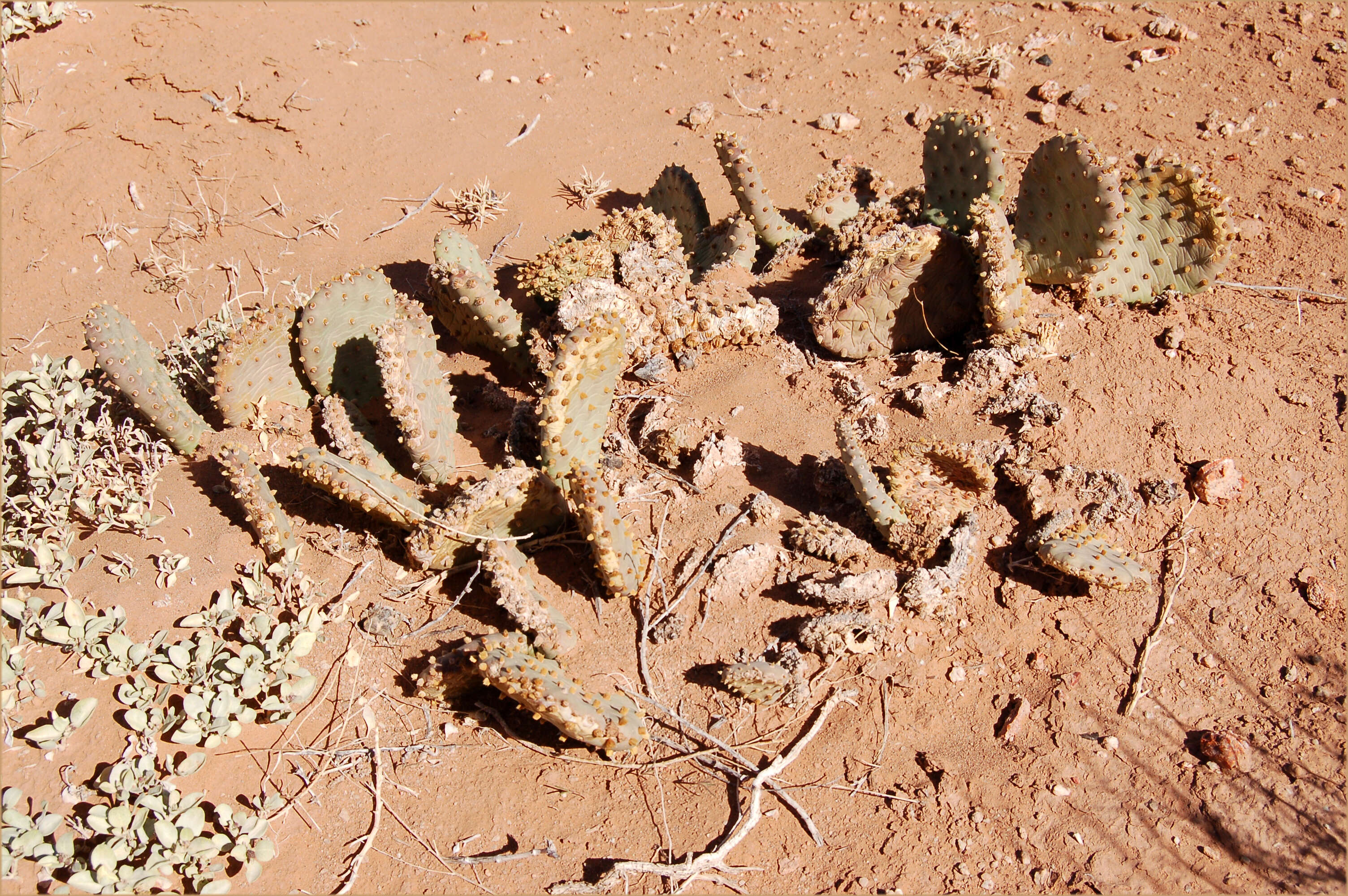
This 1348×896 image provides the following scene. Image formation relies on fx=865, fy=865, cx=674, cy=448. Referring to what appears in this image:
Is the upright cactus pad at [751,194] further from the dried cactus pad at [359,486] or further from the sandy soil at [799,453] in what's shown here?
the dried cactus pad at [359,486]

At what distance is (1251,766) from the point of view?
2754mm

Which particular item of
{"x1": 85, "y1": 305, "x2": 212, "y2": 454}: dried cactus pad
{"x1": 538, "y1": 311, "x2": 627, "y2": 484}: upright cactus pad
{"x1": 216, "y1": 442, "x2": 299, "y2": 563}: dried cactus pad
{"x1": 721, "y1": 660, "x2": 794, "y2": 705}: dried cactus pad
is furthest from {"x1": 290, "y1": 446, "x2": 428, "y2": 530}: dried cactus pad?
{"x1": 721, "y1": 660, "x2": 794, "y2": 705}: dried cactus pad

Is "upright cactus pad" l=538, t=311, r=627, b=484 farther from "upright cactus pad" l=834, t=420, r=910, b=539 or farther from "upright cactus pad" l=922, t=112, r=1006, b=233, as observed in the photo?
"upright cactus pad" l=922, t=112, r=1006, b=233

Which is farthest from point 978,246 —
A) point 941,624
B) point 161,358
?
point 161,358

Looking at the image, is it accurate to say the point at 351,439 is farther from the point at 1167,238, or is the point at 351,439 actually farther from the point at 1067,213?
the point at 1167,238

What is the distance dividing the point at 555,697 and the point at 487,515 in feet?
2.72

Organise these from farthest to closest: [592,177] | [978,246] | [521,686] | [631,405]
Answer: [592,177] < [631,405] < [978,246] < [521,686]

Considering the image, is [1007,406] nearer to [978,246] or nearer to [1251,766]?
[978,246]

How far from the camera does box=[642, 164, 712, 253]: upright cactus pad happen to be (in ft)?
15.5

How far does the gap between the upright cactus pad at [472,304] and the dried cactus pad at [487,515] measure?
1.00m

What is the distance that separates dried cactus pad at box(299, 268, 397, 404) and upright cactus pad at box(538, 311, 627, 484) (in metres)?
1.17

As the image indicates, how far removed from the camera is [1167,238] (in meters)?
3.92

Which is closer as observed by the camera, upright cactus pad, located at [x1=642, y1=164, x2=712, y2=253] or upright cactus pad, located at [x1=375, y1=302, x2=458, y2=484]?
upright cactus pad, located at [x1=375, y1=302, x2=458, y2=484]

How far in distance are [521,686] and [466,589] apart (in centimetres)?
72
